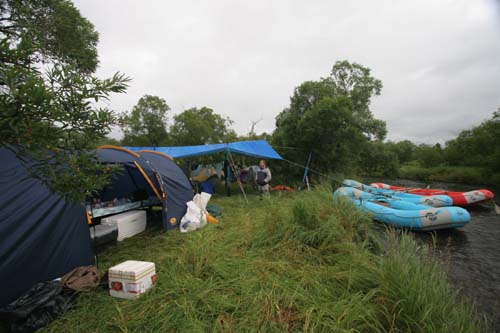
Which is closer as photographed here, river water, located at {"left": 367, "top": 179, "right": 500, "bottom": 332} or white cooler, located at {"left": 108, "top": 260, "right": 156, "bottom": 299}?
white cooler, located at {"left": 108, "top": 260, "right": 156, "bottom": 299}

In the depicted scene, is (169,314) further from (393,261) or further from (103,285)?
(393,261)

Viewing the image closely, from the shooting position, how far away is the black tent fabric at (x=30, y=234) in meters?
1.94

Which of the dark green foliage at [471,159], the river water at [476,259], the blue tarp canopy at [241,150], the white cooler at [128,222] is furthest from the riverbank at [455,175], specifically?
the white cooler at [128,222]

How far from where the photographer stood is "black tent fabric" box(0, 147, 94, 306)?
1939mm

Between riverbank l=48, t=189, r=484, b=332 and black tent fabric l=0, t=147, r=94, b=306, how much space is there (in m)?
0.55

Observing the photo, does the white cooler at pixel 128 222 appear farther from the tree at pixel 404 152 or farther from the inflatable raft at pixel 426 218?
the tree at pixel 404 152

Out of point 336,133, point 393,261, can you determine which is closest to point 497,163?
point 336,133

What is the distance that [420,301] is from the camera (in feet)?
5.57

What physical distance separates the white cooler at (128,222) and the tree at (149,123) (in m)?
15.9

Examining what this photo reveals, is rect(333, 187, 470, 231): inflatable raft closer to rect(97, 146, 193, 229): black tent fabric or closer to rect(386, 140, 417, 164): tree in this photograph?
rect(97, 146, 193, 229): black tent fabric

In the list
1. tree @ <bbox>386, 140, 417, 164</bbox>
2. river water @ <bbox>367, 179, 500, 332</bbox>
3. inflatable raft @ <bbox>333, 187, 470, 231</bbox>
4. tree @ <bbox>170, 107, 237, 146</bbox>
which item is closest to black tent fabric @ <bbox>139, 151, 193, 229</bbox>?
inflatable raft @ <bbox>333, 187, 470, 231</bbox>

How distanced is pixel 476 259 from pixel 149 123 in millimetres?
20405

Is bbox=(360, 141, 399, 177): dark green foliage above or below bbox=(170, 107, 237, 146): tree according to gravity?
below

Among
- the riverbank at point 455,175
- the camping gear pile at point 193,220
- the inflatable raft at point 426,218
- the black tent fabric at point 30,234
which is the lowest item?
the riverbank at point 455,175
